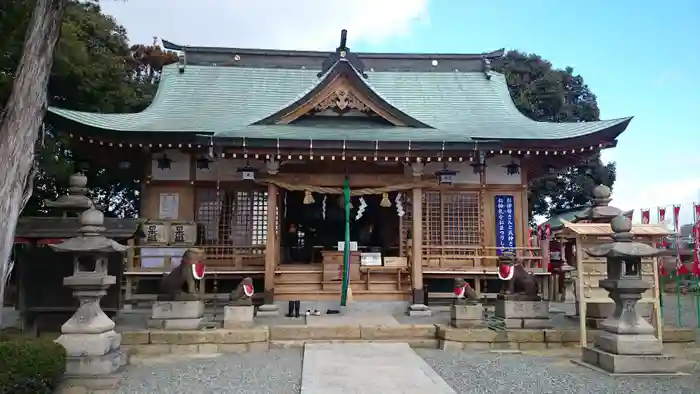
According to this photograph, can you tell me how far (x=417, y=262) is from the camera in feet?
38.8

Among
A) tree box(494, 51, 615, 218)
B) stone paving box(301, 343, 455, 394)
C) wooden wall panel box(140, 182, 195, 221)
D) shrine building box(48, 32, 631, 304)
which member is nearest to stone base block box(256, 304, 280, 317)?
shrine building box(48, 32, 631, 304)

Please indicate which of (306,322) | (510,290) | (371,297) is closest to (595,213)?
(510,290)

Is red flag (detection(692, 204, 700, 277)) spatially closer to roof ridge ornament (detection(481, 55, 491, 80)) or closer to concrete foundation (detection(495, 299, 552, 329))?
concrete foundation (detection(495, 299, 552, 329))

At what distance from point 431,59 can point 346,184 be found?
28.1 feet

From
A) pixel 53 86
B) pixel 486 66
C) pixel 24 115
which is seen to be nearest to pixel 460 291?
pixel 24 115

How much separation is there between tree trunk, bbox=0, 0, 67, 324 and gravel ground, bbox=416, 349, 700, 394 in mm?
6190

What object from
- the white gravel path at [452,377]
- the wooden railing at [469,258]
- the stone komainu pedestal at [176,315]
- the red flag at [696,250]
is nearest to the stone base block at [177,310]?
the stone komainu pedestal at [176,315]

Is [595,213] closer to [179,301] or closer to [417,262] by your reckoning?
[417,262]

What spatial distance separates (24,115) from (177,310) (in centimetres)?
409

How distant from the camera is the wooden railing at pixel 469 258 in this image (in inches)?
509

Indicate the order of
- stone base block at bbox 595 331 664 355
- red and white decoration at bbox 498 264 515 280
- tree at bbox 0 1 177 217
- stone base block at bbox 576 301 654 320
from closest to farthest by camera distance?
stone base block at bbox 595 331 664 355 → stone base block at bbox 576 301 654 320 → red and white decoration at bbox 498 264 515 280 → tree at bbox 0 1 177 217

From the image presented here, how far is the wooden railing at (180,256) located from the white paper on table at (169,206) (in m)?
1.02

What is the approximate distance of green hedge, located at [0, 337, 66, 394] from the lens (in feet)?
19.0

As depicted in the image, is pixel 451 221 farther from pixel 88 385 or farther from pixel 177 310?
pixel 88 385
